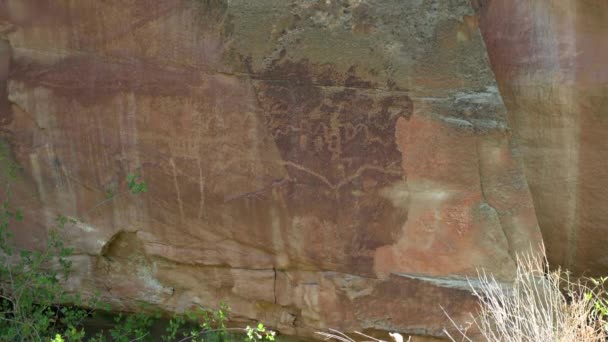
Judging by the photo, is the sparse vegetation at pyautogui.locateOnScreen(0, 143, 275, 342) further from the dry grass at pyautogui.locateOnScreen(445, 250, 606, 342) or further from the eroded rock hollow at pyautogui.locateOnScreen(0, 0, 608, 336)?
the dry grass at pyautogui.locateOnScreen(445, 250, 606, 342)

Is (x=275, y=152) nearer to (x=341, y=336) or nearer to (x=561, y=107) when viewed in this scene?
(x=341, y=336)

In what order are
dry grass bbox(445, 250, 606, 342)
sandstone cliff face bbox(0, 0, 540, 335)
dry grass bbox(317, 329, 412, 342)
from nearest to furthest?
dry grass bbox(445, 250, 606, 342) < sandstone cliff face bbox(0, 0, 540, 335) < dry grass bbox(317, 329, 412, 342)

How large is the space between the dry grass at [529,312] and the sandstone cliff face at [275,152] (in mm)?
71

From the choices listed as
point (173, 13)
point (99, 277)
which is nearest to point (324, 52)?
point (173, 13)

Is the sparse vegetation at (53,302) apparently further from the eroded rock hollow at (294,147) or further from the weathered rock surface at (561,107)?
the weathered rock surface at (561,107)

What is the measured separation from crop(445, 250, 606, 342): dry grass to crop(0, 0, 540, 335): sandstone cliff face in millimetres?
71

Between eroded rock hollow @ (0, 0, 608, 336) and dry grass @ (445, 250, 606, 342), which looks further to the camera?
eroded rock hollow @ (0, 0, 608, 336)

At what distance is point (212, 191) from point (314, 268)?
0.53m

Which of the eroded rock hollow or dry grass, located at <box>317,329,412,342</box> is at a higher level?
the eroded rock hollow

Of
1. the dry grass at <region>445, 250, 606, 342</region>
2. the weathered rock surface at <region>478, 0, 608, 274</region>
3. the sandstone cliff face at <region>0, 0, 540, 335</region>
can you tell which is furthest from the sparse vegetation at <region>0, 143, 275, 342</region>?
the weathered rock surface at <region>478, 0, 608, 274</region>

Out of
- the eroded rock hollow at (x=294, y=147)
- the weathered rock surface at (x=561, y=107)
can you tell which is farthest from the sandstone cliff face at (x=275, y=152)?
the weathered rock surface at (x=561, y=107)

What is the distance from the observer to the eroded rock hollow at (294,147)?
8.77 feet

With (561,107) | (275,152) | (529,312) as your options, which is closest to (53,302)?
(275,152)

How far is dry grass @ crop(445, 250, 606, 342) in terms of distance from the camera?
255 cm
